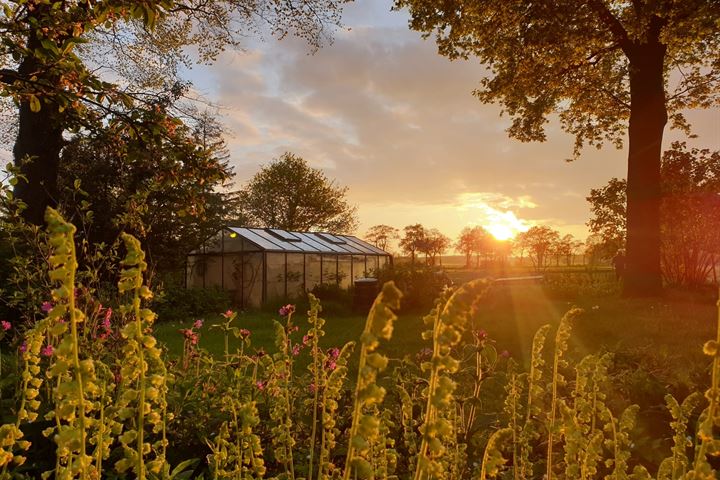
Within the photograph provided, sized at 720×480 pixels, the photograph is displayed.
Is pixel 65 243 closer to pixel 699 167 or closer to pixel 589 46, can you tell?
pixel 589 46

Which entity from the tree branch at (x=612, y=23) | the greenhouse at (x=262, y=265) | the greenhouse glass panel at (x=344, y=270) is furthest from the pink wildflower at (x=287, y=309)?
the greenhouse glass panel at (x=344, y=270)

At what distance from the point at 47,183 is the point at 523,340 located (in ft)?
34.9

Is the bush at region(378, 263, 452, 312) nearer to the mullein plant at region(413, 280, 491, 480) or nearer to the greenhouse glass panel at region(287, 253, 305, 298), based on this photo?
the greenhouse glass panel at region(287, 253, 305, 298)

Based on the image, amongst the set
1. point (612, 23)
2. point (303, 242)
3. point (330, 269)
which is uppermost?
point (612, 23)

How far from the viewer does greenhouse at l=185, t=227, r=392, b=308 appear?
24.7 m

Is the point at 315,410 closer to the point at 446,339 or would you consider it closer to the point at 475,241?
the point at 446,339

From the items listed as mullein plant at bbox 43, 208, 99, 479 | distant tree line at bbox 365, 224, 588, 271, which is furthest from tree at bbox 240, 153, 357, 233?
mullein plant at bbox 43, 208, 99, 479

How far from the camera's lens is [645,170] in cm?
1752

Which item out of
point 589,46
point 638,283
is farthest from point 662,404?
point 589,46

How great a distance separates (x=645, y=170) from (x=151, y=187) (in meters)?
15.9

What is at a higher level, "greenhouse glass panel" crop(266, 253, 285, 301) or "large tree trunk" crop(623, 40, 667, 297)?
"large tree trunk" crop(623, 40, 667, 297)

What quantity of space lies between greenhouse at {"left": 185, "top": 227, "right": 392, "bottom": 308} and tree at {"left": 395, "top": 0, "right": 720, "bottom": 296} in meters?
10.3

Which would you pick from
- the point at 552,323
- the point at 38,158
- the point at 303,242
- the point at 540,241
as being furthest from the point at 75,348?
the point at 540,241

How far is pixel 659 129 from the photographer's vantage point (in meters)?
17.5
